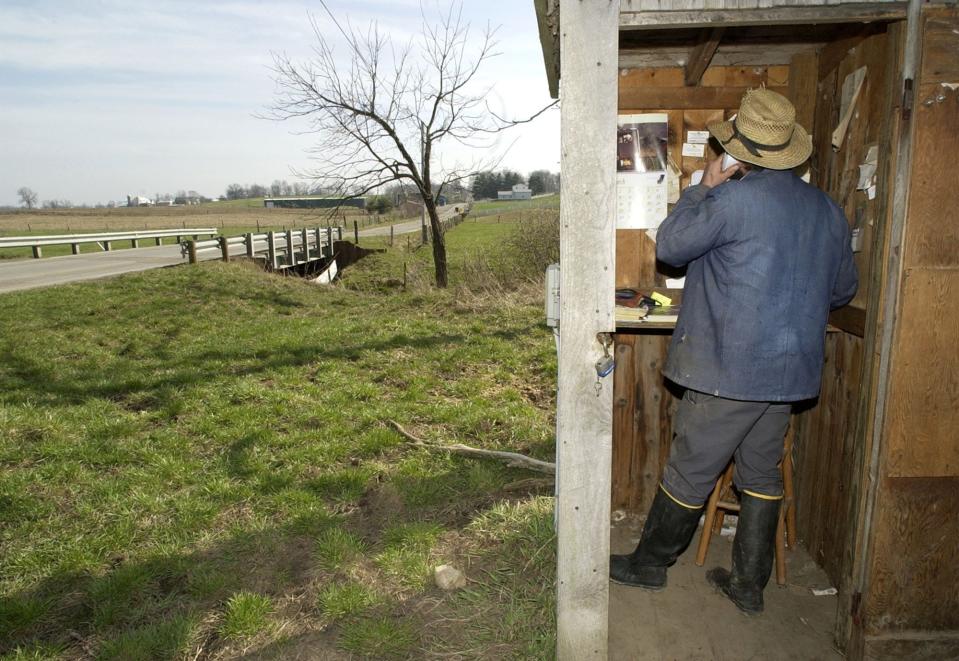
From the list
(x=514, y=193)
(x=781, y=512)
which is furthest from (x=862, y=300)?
(x=514, y=193)

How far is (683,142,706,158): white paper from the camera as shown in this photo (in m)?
3.49

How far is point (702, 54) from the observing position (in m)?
3.04

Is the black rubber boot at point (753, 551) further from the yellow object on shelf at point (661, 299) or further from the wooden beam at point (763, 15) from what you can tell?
the wooden beam at point (763, 15)

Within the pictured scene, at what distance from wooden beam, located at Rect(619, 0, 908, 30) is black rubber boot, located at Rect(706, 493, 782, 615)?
196 cm

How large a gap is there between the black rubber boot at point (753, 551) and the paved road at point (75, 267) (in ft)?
43.8

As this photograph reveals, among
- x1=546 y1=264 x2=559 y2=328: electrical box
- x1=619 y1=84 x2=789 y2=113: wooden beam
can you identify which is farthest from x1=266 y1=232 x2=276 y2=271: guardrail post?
x1=546 y1=264 x2=559 y2=328: electrical box

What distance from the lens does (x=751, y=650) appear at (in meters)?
2.72

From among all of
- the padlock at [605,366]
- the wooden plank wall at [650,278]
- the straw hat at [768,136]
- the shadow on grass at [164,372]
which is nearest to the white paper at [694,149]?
the wooden plank wall at [650,278]

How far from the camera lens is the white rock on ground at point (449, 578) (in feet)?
10.5

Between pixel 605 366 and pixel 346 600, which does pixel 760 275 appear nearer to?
pixel 605 366

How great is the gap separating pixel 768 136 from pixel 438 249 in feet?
49.8

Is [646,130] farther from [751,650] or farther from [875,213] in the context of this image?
[751,650]

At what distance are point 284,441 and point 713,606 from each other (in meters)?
3.37

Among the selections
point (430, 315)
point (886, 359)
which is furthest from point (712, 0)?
point (430, 315)
